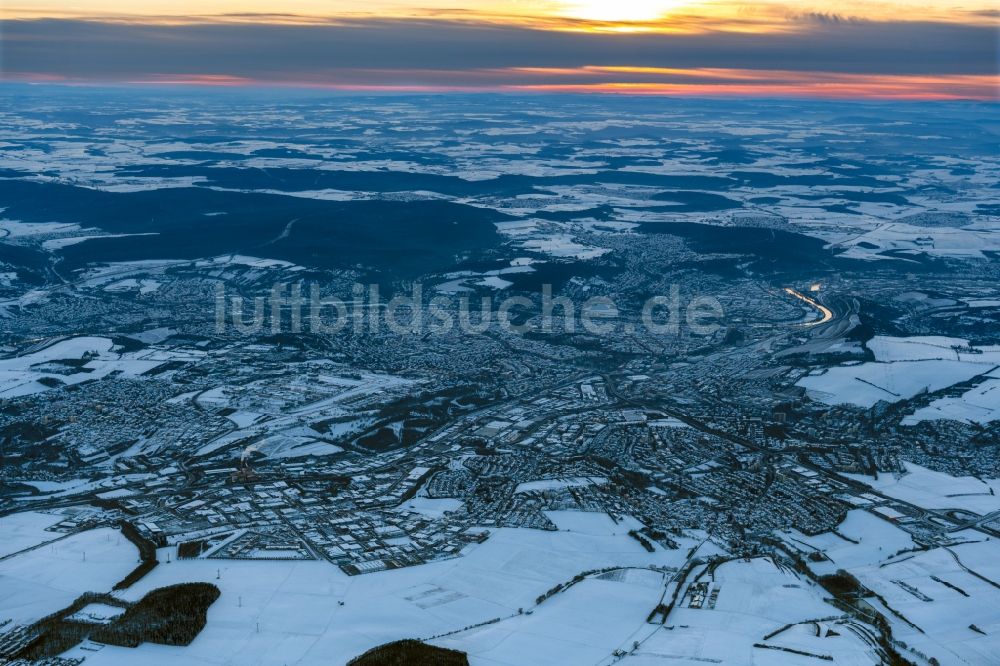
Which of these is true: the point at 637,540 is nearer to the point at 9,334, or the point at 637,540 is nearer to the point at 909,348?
the point at 909,348

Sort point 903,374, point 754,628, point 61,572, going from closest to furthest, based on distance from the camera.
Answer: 1. point 754,628
2. point 61,572
3. point 903,374

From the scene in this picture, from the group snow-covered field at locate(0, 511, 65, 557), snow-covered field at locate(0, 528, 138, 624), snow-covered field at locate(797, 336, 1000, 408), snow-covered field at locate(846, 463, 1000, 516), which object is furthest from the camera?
snow-covered field at locate(797, 336, 1000, 408)

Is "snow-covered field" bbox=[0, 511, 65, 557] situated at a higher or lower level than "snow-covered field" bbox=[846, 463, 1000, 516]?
lower

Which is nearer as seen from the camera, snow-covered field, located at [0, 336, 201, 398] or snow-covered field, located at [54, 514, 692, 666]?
snow-covered field, located at [54, 514, 692, 666]

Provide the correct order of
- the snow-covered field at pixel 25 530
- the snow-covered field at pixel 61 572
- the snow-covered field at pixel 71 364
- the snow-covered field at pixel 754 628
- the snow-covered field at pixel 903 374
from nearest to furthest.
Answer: the snow-covered field at pixel 754 628, the snow-covered field at pixel 61 572, the snow-covered field at pixel 25 530, the snow-covered field at pixel 903 374, the snow-covered field at pixel 71 364

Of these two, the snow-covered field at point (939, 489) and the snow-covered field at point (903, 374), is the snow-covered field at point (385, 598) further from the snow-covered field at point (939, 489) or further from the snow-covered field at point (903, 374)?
the snow-covered field at point (903, 374)

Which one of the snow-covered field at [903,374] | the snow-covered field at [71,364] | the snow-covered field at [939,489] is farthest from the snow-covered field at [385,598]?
the snow-covered field at [71,364]

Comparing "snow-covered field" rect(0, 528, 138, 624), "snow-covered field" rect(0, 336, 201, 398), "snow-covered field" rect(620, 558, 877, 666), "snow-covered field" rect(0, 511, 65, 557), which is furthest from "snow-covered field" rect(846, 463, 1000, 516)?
"snow-covered field" rect(0, 336, 201, 398)

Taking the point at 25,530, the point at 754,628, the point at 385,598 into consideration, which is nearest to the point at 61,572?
the point at 25,530

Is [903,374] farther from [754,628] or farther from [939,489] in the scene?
[754,628]

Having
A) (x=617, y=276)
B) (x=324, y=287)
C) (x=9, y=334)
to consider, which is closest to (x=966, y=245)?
(x=617, y=276)

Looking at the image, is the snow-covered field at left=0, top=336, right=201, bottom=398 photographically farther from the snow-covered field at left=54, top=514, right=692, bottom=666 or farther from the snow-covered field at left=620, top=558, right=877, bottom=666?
the snow-covered field at left=620, top=558, right=877, bottom=666

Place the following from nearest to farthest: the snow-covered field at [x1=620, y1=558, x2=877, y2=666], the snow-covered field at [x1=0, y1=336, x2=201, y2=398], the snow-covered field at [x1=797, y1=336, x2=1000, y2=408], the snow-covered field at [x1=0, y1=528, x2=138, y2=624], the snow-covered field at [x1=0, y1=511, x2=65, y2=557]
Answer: the snow-covered field at [x1=620, y1=558, x2=877, y2=666], the snow-covered field at [x1=0, y1=528, x2=138, y2=624], the snow-covered field at [x1=0, y1=511, x2=65, y2=557], the snow-covered field at [x1=797, y1=336, x2=1000, y2=408], the snow-covered field at [x1=0, y1=336, x2=201, y2=398]
